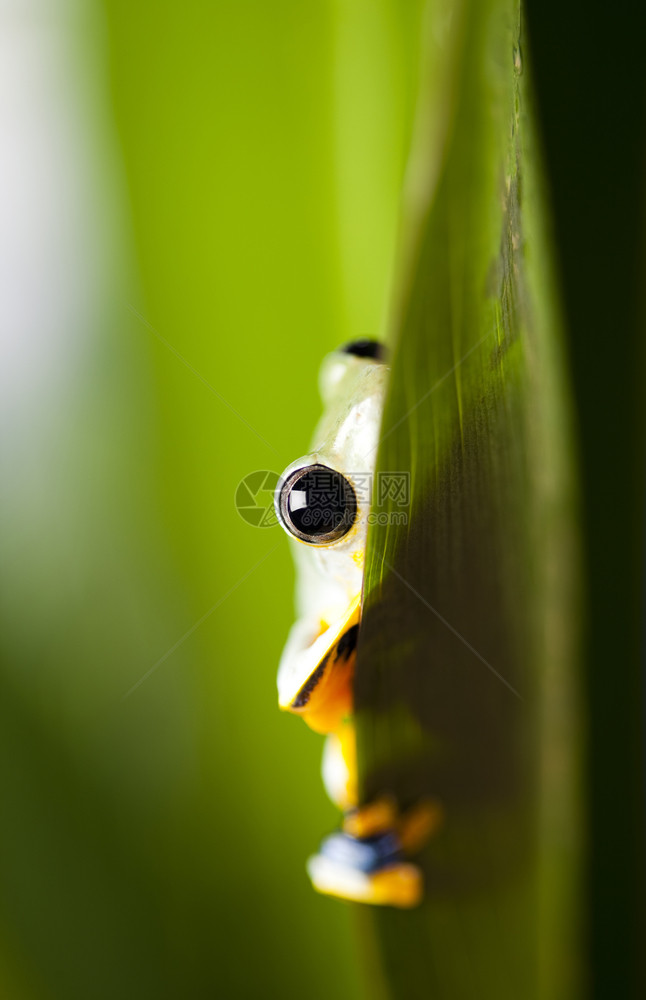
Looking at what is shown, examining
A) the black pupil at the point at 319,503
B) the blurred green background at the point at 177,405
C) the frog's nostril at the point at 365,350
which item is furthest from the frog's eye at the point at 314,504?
the blurred green background at the point at 177,405

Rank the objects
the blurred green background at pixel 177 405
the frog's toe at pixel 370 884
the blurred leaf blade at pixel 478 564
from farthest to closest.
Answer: the blurred green background at pixel 177 405 < the frog's toe at pixel 370 884 < the blurred leaf blade at pixel 478 564

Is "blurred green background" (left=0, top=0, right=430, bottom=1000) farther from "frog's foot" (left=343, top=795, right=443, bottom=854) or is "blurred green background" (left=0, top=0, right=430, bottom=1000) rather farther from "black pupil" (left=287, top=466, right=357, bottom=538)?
"black pupil" (left=287, top=466, right=357, bottom=538)

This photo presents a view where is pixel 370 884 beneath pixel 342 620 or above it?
beneath

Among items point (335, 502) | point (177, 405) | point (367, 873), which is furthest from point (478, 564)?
point (177, 405)

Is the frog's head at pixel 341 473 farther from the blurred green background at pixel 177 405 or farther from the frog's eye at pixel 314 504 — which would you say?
the blurred green background at pixel 177 405

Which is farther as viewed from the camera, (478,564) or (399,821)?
(399,821)

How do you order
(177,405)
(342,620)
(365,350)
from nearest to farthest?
1. (342,620)
2. (365,350)
3. (177,405)

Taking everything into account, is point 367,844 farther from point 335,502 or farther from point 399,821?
point 335,502
